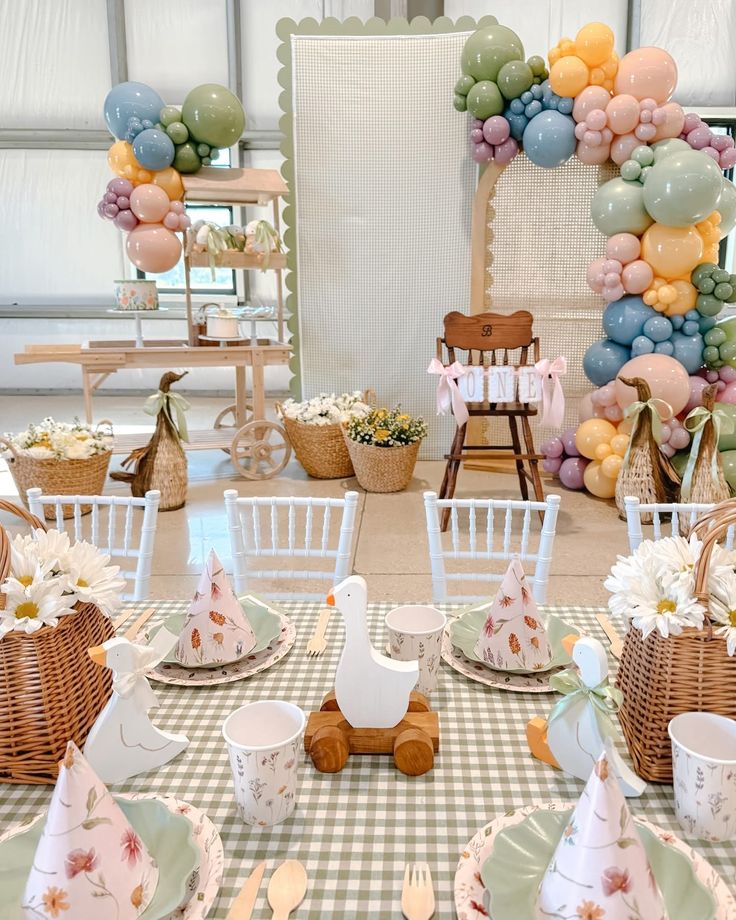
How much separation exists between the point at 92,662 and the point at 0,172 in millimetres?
7669

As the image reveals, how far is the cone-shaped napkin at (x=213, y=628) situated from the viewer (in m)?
1.18

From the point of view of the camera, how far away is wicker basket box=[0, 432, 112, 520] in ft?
11.9

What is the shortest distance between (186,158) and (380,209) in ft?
3.83

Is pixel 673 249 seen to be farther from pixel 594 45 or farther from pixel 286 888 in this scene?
pixel 286 888

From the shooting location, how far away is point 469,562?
10.7 ft

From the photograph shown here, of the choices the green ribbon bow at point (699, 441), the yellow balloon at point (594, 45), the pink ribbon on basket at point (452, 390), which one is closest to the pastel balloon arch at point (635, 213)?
the yellow balloon at point (594, 45)

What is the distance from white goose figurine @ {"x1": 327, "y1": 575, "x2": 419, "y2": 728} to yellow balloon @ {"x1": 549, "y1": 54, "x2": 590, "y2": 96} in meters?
3.54

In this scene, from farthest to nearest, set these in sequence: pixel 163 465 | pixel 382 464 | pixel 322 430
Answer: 1. pixel 322 430
2. pixel 382 464
3. pixel 163 465

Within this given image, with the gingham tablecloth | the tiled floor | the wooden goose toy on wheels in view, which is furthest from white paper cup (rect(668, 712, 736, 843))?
the tiled floor

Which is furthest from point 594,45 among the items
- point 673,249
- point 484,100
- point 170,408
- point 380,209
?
point 170,408

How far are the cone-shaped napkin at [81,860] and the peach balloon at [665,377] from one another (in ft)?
10.7

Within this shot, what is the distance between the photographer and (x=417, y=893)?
2.48ft

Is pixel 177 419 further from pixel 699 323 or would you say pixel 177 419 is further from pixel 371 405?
pixel 699 323

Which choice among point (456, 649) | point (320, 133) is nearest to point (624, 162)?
point (320, 133)
